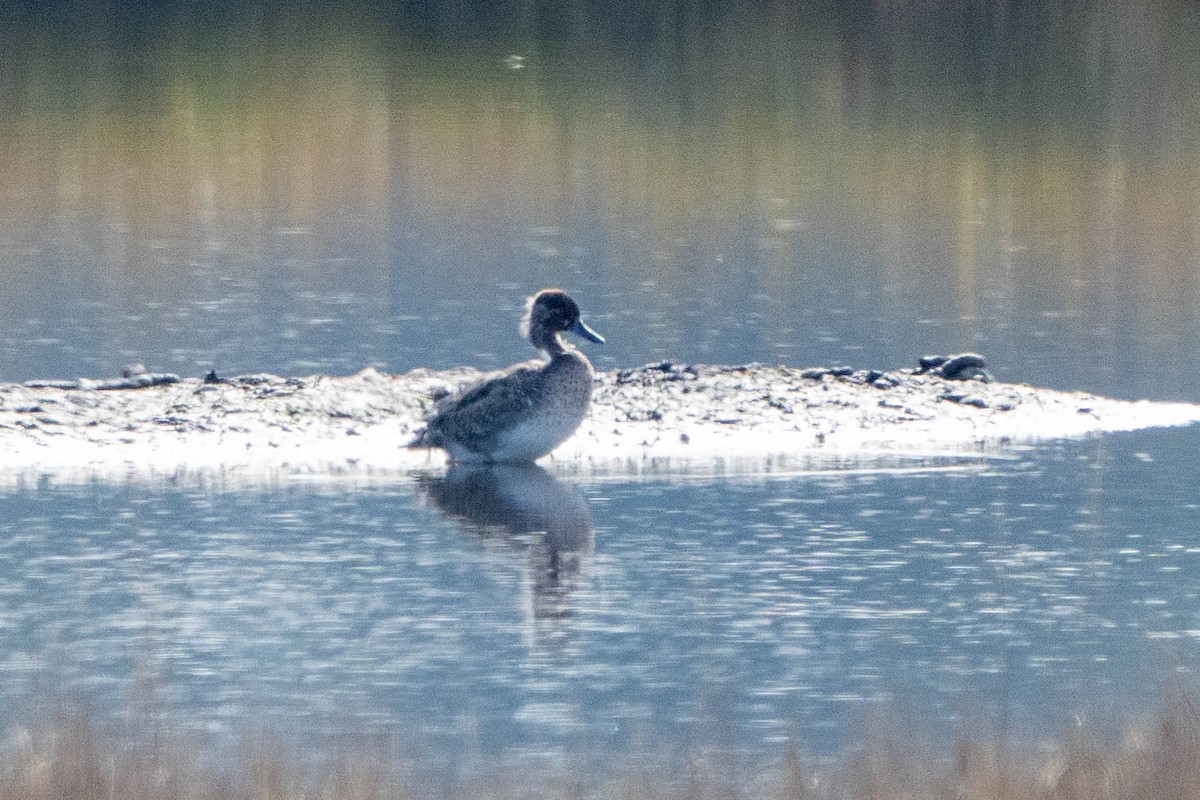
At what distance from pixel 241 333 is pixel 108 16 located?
3891 centimetres

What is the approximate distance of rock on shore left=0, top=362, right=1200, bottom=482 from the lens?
14.2m

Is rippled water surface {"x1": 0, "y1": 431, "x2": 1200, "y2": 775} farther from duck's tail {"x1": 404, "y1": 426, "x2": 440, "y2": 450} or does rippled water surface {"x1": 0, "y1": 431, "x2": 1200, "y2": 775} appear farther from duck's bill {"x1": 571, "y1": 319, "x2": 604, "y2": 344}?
duck's bill {"x1": 571, "y1": 319, "x2": 604, "y2": 344}

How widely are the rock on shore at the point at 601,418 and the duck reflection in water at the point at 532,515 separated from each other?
460 millimetres

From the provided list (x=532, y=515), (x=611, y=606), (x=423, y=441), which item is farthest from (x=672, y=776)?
(x=423, y=441)

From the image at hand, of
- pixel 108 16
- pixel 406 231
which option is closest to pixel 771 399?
pixel 406 231

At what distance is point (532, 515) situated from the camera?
12086 millimetres

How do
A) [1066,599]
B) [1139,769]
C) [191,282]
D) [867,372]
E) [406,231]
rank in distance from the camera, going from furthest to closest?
[406,231]
[191,282]
[867,372]
[1066,599]
[1139,769]

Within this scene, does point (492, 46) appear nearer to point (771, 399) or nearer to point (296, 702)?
point (771, 399)

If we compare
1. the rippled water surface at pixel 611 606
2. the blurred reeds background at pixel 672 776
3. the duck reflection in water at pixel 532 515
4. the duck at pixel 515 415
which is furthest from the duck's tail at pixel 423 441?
the blurred reeds background at pixel 672 776

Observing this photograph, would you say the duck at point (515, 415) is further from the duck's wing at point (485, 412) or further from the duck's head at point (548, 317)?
the duck's head at point (548, 317)

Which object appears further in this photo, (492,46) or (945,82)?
(492,46)

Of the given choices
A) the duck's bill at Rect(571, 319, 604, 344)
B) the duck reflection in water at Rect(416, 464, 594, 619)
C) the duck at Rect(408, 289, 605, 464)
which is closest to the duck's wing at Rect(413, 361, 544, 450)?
the duck at Rect(408, 289, 605, 464)

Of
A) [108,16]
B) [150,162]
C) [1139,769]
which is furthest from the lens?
[108,16]

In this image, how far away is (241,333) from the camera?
20250mm
